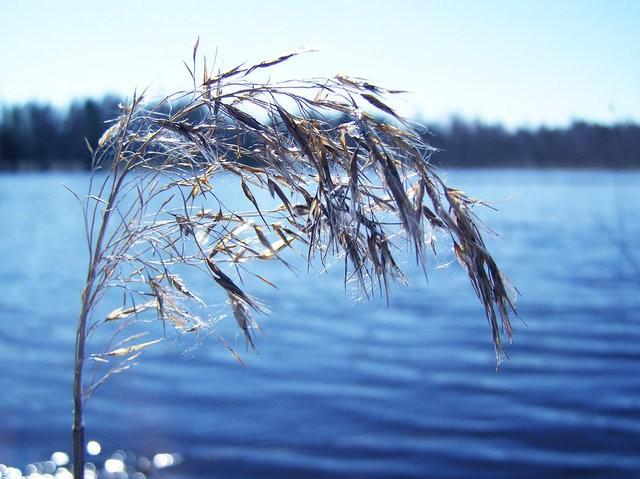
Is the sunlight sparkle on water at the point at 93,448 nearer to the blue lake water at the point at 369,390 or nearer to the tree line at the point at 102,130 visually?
the blue lake water at the point at 369,390

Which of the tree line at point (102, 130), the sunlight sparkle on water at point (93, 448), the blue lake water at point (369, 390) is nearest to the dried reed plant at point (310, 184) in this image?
the blue lake water at point (369, 390)

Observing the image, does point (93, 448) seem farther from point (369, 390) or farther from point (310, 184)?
point (310, 184)

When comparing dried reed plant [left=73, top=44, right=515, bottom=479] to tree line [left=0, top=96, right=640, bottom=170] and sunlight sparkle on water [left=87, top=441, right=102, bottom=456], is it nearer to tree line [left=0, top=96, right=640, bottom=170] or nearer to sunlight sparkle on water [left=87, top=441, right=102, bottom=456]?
sunlight sparkle on water [left=87, top=441, right=102, bottom=456]

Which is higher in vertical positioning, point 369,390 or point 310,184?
point 310,184

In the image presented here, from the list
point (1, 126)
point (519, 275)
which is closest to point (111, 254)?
point (519, 275)

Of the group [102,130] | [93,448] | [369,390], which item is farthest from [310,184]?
[102,130]

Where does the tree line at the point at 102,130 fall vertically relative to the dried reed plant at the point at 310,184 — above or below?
above

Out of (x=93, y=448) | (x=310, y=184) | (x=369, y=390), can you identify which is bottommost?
(x=93, y=448)

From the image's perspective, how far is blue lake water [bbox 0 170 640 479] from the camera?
415 inches

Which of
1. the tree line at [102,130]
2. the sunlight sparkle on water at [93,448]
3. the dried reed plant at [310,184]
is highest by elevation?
the tree line at [102,130]

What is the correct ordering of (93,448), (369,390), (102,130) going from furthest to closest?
(102,130), (369,390), (93,448)

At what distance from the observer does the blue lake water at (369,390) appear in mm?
10547

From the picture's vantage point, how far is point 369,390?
1338 cm

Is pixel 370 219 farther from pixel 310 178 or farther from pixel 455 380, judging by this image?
pixel 455 380
